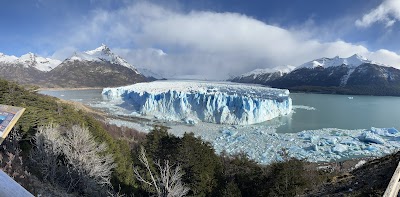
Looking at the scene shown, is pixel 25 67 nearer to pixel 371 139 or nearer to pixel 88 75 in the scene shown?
pixel 88 75

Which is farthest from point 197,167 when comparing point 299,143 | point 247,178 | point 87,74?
point 87,74

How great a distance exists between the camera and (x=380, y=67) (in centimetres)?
11594

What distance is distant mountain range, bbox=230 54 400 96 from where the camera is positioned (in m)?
96.1

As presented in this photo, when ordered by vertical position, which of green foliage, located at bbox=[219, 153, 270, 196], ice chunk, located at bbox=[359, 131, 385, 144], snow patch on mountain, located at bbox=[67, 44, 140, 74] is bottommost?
ice chunk, located at bbox=[359, 131, 385, 144]

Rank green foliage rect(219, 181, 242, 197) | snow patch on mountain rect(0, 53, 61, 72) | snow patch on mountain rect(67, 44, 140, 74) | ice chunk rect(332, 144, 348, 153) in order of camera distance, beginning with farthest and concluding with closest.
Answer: snow patch on mountain rect(0, 53, 61, 72)
snow patch on mountain rect(67, 44, 140, 74)
ice chunk rect(332, 144, 348, 153)
green foliage rect(219, 181, 242, 197)

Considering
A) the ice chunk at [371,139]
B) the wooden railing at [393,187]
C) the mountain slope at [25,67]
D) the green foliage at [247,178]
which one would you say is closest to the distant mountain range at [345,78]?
the ice chunk at [371,139]

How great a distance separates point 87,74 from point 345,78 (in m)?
107

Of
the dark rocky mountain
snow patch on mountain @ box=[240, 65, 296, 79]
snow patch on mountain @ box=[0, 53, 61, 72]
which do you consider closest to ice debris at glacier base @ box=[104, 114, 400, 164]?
the dark rocky mountain

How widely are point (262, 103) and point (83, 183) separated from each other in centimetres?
2637

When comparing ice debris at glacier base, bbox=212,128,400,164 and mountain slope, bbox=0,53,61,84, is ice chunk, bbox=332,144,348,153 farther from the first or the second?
mountain slope, bbox=0,53,61,84

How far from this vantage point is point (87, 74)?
441 feet

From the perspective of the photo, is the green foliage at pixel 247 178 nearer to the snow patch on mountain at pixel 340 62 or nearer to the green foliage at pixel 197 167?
the green foliage at pixel 197 167

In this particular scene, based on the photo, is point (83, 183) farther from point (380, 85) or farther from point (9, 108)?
point (380, 85)

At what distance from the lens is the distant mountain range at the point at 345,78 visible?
9606 cm
